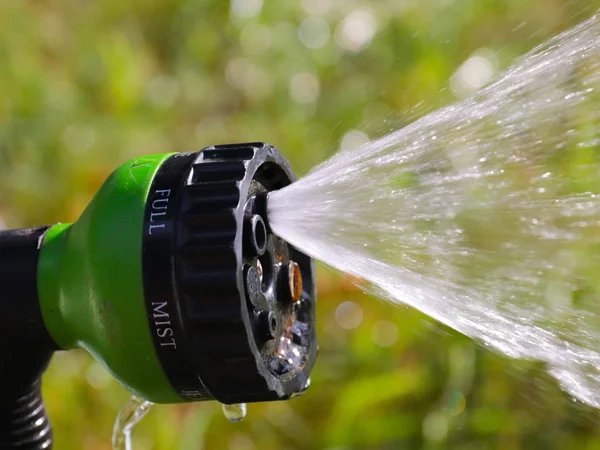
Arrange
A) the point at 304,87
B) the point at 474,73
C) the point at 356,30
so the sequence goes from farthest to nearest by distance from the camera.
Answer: the point at 356,30
the point at 304,87
the point at 474,73

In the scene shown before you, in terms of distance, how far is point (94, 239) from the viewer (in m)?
0.85

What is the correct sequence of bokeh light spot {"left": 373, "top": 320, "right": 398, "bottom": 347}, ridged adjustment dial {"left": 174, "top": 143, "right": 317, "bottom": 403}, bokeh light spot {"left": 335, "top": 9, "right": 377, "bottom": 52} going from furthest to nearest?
bokeh light spot {"left": 335, "top": 9, "right": 377, "bottom": 52}, bokeh light spot {"left": 373, "top": 320, "right": 398, "bottom": 347}, ridged adjustment dial {"left": 174, "top": 143, "right": 317, "bottom": 403}

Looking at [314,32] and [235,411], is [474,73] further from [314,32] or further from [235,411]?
[235,411]

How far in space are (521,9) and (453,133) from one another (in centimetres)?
66

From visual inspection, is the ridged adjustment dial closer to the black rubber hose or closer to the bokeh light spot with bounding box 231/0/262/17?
the black rubber hose

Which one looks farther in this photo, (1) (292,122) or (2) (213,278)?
(1) (292,122)

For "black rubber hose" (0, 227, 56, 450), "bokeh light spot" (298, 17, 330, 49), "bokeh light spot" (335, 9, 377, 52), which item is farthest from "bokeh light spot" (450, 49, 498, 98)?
"black rubber hose" (0, 227, 56, 450)

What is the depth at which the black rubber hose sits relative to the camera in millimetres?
911

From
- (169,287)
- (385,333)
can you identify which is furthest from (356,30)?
(169,287)

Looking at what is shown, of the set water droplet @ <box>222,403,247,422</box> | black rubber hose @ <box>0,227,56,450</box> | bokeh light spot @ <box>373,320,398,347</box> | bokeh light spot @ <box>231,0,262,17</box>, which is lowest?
bokeh light spot @ <box>373,320,398,347</box>

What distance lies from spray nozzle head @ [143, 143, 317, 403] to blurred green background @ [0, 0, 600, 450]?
634mm

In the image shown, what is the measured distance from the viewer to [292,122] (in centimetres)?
200

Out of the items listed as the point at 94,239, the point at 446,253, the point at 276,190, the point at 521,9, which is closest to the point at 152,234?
the point at 94,239

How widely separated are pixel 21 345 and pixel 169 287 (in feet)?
0.73
